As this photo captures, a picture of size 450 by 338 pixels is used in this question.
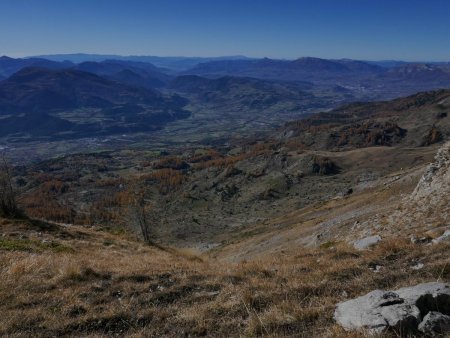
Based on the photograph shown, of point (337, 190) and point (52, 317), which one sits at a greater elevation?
point (52, 317)

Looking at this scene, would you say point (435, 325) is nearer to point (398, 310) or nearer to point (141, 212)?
point (398, 310)

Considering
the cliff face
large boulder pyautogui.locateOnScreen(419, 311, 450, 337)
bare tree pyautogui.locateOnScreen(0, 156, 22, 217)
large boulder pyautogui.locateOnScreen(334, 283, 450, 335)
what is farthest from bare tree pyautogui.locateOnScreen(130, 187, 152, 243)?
large boulder pyautogui.locateOnScreen(419, 311, 450, 337)

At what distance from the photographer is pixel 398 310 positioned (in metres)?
7.80

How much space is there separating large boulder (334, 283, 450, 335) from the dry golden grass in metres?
0.37

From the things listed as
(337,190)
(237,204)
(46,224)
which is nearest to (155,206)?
(237,204)

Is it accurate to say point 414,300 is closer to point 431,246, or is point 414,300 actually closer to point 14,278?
point 431,246

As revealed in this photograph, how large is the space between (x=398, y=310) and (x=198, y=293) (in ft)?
17.1

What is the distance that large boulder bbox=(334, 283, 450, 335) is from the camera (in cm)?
739

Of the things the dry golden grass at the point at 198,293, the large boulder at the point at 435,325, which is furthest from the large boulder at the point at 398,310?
the dry golden grass at the point at 198,293

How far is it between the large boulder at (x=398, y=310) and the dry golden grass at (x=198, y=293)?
368 mm

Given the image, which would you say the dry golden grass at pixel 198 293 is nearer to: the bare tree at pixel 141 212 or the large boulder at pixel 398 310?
the large boulder at pixel 398 310

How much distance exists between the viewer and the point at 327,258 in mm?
14906

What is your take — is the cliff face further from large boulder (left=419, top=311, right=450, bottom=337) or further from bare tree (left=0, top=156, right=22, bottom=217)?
bare tree (left=0, top=156, right=22, bottom=217)

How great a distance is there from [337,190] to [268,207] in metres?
22.2
